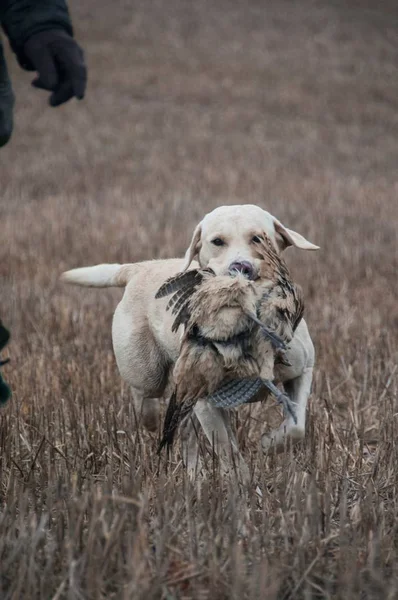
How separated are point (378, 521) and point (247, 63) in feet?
69.6

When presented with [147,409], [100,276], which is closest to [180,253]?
[100,276]

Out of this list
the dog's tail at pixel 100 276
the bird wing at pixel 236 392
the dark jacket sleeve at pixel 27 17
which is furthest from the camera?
the dog's tail at pixel 100 276

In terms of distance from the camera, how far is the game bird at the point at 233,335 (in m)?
2.72

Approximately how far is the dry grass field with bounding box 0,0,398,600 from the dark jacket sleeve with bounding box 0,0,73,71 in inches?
52.6

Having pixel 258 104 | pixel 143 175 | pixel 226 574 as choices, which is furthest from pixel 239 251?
pixel 258 104

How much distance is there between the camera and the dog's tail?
4133mm

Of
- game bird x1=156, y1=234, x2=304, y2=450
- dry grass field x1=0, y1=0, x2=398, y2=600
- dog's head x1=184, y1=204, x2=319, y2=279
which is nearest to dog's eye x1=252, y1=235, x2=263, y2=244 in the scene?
dog's head x1=184, y1=204, x2=319, y2=279

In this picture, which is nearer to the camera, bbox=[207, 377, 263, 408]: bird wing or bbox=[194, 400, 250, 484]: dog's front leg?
bbox=[207, 377, 263, 408]: bird wing

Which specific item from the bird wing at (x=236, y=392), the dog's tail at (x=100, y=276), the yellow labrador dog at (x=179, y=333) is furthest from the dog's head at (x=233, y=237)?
the dog's tail at (x=100, y=276)

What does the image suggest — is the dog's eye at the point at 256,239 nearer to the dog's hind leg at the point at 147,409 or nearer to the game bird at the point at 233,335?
the game bird at the point at 233,335

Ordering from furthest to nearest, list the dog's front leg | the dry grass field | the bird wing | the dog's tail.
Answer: the dog's tail → the dog's front leg → the bird wing → the dry grass field

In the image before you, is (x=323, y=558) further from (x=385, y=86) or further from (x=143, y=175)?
(x=385, y=86)

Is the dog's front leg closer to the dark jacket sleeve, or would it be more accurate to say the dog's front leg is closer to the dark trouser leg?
the dark trouser leg

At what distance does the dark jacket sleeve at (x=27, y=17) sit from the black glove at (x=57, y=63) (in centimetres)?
2
